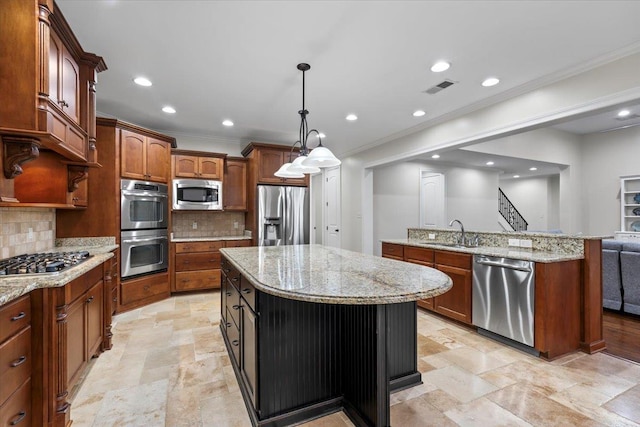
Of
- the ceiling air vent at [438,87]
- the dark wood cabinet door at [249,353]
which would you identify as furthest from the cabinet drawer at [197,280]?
the ceiling air vent at [438,87]

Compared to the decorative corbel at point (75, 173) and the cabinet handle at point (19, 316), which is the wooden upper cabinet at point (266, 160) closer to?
the decorative corbel at point (75, 173)

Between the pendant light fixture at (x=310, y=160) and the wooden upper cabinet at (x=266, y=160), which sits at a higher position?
the wooden upper cabinet at (x=266, y=160)

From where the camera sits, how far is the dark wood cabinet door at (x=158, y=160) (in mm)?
4105

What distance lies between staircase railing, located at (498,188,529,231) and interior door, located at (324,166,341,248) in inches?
256

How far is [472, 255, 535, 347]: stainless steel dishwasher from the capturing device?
2.64m

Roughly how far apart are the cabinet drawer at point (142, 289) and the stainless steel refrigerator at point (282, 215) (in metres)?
1.50

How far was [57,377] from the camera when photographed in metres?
1.67

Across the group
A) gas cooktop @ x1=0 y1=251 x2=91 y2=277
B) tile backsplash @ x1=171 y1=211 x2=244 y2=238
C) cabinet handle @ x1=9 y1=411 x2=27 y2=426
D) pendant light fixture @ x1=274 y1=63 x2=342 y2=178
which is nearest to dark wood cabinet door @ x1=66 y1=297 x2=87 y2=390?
gas cooktop @ x1=0 y1=251 x2=91 y2=277

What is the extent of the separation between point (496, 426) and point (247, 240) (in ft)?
13.3

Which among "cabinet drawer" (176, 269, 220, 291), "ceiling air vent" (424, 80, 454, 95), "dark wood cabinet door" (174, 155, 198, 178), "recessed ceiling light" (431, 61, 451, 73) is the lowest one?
"cabinet drawer" (176, 269, 220, 291)


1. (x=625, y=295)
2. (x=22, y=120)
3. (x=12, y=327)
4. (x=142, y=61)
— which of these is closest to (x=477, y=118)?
(x=625, y=295)

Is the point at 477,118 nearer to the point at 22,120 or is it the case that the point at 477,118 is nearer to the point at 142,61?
the point at 142,61

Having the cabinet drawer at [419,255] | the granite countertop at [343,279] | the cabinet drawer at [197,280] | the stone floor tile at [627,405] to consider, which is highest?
the granite countertop at [343,279]

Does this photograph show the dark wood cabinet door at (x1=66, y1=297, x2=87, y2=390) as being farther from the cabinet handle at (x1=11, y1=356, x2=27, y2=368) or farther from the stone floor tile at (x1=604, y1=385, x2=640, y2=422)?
the stone floor tile at (x1=604, y1=385, x2=640, y2=422)
